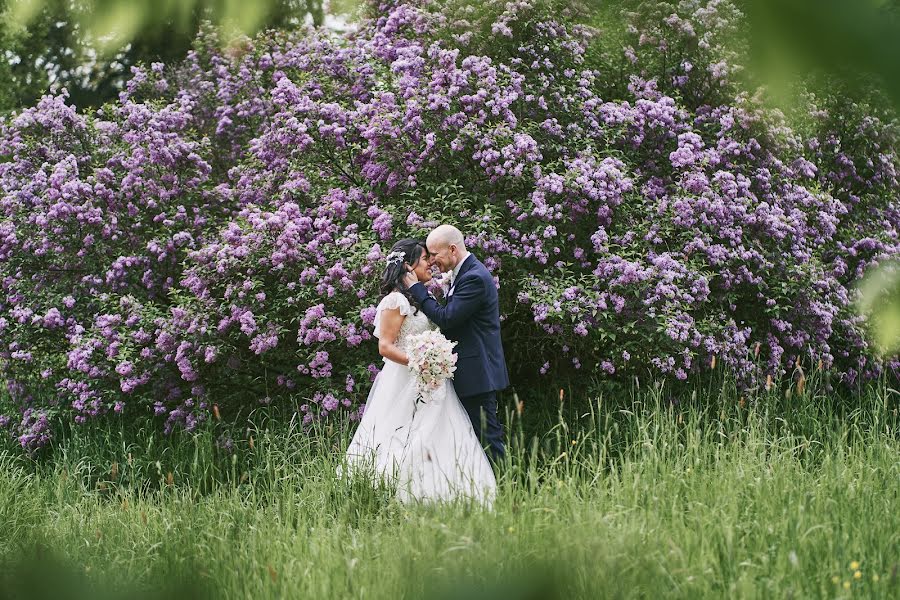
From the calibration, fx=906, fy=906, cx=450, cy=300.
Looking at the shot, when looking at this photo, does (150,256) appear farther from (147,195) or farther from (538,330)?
(538,330)

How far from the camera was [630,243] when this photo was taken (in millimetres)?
6922

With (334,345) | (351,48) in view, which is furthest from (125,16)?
(351,48)

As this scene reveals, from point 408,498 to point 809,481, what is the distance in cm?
213

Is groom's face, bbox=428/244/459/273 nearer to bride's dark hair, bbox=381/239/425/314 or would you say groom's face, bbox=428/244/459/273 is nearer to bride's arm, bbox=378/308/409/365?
bride's dark hair, bbox=381/239/425/314

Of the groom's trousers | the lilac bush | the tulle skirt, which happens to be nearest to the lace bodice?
the tulle skirt

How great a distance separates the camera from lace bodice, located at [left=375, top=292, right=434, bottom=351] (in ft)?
18.5

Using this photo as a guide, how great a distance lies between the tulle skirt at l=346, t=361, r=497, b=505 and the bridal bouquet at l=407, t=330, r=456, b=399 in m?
0.14

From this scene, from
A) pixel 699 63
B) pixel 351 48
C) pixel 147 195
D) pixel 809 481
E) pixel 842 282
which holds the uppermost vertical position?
pixel 351 48

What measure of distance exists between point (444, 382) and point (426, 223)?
1.51 meters

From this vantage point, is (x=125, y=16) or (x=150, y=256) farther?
(x=150, y=256)

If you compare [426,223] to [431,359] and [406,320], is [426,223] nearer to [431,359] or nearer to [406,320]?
[406,320]

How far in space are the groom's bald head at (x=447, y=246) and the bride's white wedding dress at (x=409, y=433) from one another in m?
0.37

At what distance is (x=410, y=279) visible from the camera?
569cm

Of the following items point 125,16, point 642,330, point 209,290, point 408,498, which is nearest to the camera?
point 125,16
